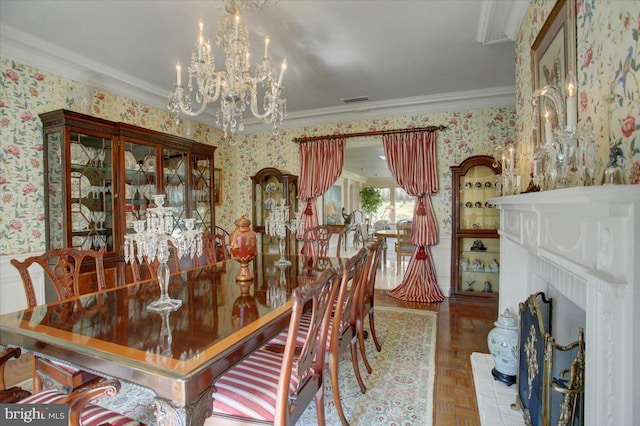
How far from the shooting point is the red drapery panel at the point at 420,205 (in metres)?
4.34

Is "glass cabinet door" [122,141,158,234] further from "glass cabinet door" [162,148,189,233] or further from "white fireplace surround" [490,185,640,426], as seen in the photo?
"white fireplace surround" [490,185,640,426]

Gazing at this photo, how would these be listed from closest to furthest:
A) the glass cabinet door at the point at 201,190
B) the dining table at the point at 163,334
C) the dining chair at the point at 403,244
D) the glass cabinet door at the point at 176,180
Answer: the dining table at the point at 163,334, the glass cabinet door at the point at 176,180, the glass cabinet door at the point at 201,190, the dining chair at the point at 403,244

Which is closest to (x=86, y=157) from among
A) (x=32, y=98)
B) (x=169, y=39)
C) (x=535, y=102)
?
(x=32, y=98)

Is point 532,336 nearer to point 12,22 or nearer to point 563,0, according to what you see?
point 563,0

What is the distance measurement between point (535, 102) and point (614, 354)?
1619 millimetres

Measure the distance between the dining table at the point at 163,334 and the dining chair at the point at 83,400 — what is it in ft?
0.29

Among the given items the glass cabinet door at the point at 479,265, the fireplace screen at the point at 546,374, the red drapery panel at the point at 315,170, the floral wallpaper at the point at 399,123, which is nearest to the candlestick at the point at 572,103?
the floral wallpaper at the point at 399,123

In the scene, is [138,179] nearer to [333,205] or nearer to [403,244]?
[403,244]

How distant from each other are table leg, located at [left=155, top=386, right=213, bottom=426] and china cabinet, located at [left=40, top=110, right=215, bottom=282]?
1689mm

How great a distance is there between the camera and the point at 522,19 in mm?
2328

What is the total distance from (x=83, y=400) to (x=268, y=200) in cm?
427

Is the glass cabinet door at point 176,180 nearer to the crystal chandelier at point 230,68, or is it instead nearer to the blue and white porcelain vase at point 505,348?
the crystal chandelier at point 230,68

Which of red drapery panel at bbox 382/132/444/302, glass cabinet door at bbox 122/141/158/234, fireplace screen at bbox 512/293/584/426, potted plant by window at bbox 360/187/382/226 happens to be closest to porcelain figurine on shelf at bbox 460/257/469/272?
red drapery panel at bbox 382/132/444/302

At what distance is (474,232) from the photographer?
4.24 metres
